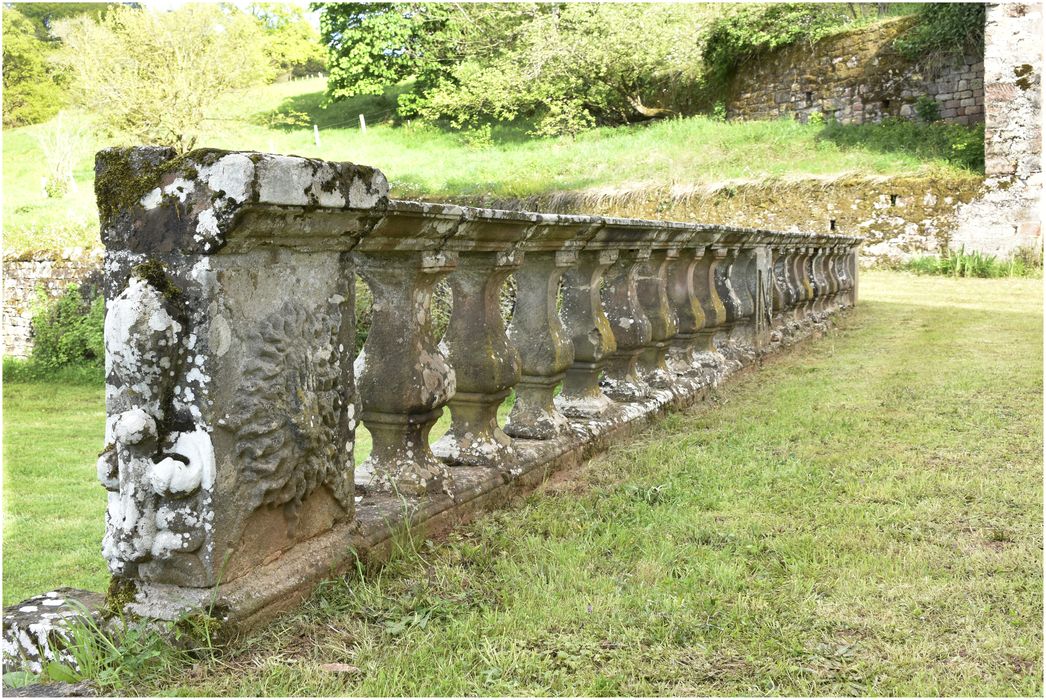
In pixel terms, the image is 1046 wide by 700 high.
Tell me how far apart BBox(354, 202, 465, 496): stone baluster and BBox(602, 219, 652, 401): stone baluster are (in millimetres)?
1892

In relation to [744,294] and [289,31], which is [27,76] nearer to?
[289,31]

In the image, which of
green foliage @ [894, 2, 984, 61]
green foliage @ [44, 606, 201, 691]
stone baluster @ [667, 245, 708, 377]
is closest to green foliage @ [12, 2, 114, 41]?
green foliage @ [894, 2, 984, 61]

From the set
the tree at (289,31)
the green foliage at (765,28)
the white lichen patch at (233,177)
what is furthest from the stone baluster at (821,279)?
the tree at (289,31)

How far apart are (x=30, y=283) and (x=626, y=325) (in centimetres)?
1034

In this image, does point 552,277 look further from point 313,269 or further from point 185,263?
point 185,263

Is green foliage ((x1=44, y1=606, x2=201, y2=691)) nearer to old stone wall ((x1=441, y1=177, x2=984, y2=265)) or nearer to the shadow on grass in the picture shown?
old stone wall ((x1=441, y1=177, x2=984, y2=265))

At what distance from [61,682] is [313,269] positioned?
1039 mm

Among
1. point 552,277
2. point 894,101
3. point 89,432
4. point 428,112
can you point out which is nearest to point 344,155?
point 428,112

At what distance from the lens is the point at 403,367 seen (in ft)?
8.77

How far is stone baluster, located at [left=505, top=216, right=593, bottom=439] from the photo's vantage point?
3.62 m

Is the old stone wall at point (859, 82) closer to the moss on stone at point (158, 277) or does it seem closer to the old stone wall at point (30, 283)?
the old stone wall at point (30, 283)

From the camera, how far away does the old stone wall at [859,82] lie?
20.2m

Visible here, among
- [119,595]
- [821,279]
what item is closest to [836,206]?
[821,279]

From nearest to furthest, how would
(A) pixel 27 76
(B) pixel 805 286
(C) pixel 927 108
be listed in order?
(B) pixel 805 286, (C) pixel 927 108, (A) pixel 27 76
